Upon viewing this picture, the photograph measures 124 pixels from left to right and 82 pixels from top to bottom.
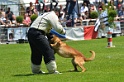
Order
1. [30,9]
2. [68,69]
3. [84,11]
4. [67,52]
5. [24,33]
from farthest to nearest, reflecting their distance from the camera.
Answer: [84,11], [30,9], [24,33], [68,69], [67,52]

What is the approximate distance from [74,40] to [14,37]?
3.50 metres

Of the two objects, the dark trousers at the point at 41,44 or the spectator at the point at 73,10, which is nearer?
the dark trousers at the point at 41,44

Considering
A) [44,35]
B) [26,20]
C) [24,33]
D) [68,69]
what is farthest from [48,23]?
[26,20]

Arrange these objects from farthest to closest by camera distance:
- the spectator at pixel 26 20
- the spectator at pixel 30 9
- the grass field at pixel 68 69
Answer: the spectator at pixel 30 9, the spectator at pixel 26 20, the grass field at pixel 68 69

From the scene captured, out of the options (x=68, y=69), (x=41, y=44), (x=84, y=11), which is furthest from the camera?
(x=84, y=11)

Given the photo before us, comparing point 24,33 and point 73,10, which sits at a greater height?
point 73,10

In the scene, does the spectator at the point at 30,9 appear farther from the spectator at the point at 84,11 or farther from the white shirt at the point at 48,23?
the white shirt at the point at 48,23

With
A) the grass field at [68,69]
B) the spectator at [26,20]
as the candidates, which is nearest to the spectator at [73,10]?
the spectator at [26,20]

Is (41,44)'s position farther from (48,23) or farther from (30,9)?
(30,9)

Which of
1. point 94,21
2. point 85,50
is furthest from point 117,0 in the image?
point 85,50

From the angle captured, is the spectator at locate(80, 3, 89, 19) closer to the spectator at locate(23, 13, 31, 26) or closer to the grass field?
the spectator at locate(23, 13, 31, 26)

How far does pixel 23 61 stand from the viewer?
16.9m

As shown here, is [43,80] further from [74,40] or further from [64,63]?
[74,40]

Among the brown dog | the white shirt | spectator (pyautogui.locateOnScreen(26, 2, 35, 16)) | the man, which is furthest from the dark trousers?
spectator (pyautogui.locateOnScreen(26, 2, 35, 16))
